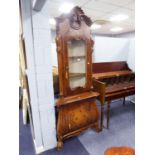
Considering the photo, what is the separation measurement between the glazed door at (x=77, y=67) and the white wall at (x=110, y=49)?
0.95 meters

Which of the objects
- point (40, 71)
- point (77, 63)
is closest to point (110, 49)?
point (77, 63)

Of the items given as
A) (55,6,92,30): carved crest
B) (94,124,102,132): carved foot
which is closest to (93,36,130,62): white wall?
(55,6,92,30): carved crest

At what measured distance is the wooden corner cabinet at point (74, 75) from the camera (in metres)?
1.89

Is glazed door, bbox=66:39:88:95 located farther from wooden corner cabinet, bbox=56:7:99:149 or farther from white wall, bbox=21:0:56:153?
white wall, bbox=21:0:56:153

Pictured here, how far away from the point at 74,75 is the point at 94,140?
1.16 m

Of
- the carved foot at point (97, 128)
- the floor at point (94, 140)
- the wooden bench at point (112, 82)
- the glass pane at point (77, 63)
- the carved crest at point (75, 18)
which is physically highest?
the carved crest at point (75, 18)

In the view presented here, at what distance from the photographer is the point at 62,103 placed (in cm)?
191

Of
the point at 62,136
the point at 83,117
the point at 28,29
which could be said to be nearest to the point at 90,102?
the point at 83,117

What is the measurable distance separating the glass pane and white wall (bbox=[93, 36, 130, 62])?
3.11ft

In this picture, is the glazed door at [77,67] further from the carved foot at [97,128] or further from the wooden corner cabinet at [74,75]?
the carved foot at [97,128]

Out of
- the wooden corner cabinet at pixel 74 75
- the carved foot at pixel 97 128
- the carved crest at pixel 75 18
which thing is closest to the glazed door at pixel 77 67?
the wooden corner cabinet at pixel 74 75

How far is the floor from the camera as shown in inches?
79.7

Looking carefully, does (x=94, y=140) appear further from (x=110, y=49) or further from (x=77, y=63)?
(x=110, y=49)
